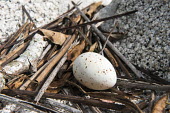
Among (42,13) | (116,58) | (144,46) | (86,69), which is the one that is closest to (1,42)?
(42,13)

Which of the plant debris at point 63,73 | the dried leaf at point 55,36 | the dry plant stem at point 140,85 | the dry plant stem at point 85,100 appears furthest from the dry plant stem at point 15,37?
the dry plant stem at point 140,85

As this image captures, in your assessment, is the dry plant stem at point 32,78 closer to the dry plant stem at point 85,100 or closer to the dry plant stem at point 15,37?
the dry plant stem at point 85,100

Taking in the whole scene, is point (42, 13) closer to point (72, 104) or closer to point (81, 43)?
point (81, 43)

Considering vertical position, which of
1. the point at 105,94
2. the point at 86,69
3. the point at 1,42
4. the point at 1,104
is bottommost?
the point at 105,94

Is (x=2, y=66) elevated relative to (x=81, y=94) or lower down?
elevated

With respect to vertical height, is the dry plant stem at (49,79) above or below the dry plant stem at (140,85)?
above

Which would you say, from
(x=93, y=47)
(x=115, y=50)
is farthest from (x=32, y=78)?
(x=115, y=50)
